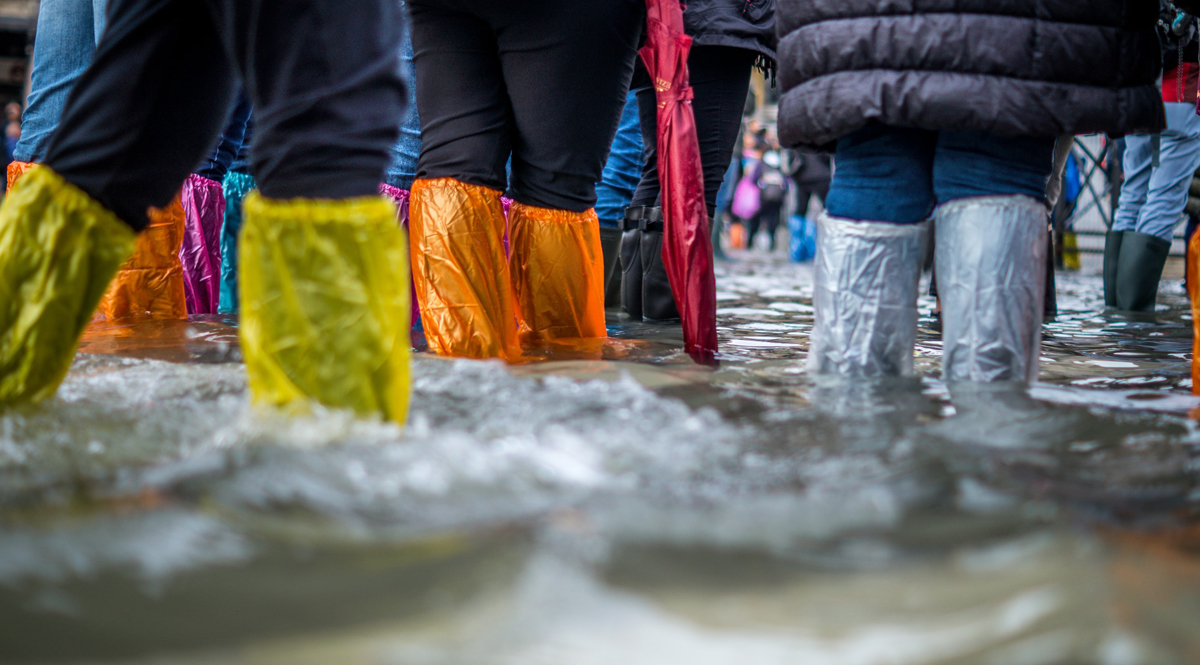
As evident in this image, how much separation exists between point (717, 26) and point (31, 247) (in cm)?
178

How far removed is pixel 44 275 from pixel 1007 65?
1365mm

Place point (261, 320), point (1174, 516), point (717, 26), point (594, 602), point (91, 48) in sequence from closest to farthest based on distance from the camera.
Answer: point (594, 602) → point (1174, 516) → point (261, 320) → point (91, 48) → point (717, 26)

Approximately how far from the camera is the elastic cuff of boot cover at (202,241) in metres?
2.49

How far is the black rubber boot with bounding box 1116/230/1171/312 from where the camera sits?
332 centimetres

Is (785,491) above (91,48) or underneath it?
underneath

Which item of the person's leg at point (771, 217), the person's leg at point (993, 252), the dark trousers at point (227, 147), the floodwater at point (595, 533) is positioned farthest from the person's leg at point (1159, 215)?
the person's leg at point (771, 217)

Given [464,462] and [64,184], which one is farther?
[64,184]

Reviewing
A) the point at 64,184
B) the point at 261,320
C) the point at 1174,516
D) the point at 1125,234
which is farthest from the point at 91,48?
the point at 1125,234

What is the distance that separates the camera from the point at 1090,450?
3.50 feet

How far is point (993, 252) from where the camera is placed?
1.35 meters

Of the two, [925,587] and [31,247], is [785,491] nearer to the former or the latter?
[925,587]

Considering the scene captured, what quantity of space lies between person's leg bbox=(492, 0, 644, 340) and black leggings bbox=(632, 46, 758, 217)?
0.62 metres

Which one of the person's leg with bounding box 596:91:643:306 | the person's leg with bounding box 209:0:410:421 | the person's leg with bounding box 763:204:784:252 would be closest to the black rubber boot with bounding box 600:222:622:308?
the person's leg with bounding box 596:91:643:306

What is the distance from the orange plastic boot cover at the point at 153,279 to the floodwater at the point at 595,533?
104 cm
